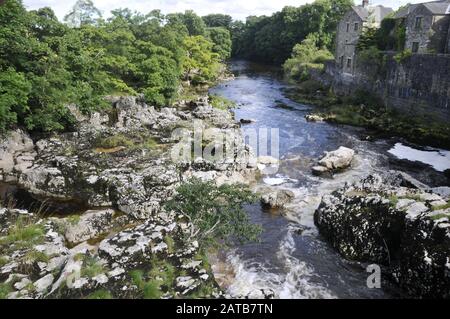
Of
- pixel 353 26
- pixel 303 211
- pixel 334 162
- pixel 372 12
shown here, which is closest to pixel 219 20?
pixel 353 26

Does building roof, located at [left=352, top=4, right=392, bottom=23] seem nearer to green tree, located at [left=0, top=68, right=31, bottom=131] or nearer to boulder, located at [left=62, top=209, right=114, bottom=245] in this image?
green tree, located at [left=0, top=68, right=31, bottom=131]

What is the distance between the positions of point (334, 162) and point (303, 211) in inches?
269

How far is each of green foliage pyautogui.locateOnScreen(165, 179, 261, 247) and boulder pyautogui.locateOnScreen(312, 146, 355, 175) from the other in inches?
427

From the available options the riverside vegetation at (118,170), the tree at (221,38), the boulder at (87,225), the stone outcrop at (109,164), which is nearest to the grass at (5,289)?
the riverside vegetation at (118,170)

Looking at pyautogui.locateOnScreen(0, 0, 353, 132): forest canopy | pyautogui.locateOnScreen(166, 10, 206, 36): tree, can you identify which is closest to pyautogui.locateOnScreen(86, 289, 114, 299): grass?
pyautogui.locateOnScreen(0, 0, 353, 132): forest canopy

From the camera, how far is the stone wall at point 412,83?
99.7 feet

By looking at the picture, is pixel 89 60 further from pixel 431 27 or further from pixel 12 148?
pixel 431 27

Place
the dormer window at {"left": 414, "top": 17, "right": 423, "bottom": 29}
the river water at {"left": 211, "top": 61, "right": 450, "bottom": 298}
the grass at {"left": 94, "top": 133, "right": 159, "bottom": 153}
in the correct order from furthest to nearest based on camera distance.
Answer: the dormer window at {"left": 414, "top": 17, "right": 423, "bottom": 29}, the grass at {"left": 94, "top": 133, "right": 159, "bottom": 153}, the river water at {"left": 211, "top": 61, "right": 450, "bottom": 298}

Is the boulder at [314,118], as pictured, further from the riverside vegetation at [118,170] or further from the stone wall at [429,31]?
the stone wall at [429,31]

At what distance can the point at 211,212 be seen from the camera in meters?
13.8

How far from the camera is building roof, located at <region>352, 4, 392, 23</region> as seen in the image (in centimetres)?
4694

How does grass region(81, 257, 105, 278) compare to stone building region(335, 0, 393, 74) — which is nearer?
grass region(81, 257, 105, 278)

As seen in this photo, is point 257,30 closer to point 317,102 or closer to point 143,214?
point 317,102
